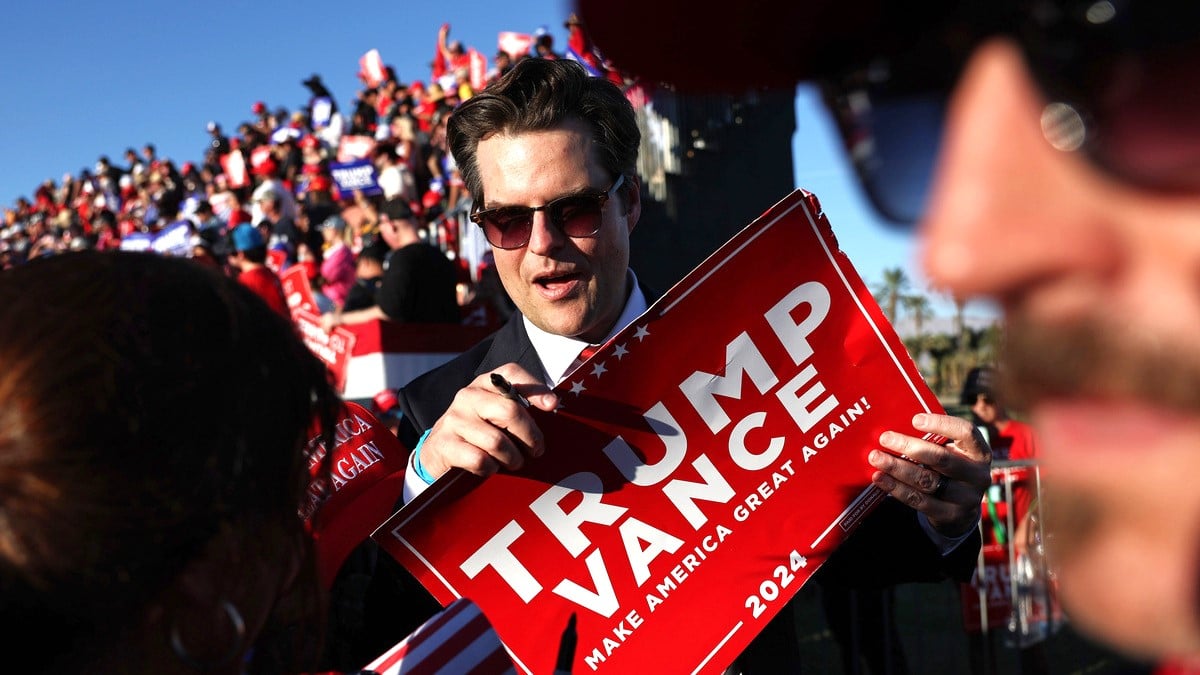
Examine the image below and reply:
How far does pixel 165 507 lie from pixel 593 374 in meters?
0.97

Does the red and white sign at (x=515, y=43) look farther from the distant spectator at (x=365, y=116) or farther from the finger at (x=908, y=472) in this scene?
the finger at (x=908, y=472)

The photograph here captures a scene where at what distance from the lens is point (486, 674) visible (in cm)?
135

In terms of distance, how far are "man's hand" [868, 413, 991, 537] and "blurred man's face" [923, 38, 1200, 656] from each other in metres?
1.22

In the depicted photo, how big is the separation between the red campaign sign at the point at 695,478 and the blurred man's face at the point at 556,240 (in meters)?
0.43

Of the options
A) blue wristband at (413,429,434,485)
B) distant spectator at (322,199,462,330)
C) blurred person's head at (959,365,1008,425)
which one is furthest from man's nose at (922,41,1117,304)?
blurred person's head at (959,365,1008,425)

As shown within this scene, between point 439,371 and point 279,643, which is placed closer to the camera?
point 279,643

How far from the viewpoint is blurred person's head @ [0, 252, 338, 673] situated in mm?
984

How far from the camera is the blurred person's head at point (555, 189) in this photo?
2297 mm

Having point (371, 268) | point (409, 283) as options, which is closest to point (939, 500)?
point (409, 283)

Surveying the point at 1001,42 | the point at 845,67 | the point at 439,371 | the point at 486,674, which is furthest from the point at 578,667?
the point at 1001,42

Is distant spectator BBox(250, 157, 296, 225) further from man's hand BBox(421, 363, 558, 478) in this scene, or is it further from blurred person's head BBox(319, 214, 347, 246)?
man's hand BBox(421, 363, 558, 478)

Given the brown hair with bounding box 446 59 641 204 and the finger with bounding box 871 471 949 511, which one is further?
the brown hair with bounding box 446 59 641 204

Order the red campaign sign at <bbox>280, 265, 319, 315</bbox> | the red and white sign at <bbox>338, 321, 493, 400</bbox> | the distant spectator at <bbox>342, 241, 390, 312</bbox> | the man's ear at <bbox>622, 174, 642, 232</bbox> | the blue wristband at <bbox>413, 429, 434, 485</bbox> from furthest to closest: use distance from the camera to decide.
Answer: the distant spectator at <bbox>342, 241, 390, 312</bbox>, the red campaign sign at <bbox>280, 265, 319, 315</bbox>, the red and white sign at <bbox>338, 321, 493, 400</bbox>, the man's ear at <bbox>622, 174, 642, 232</bbox>, the blue wristband at <bbox>413, 429, 434, 485</bbox>

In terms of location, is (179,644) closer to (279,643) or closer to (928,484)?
(279,643)
